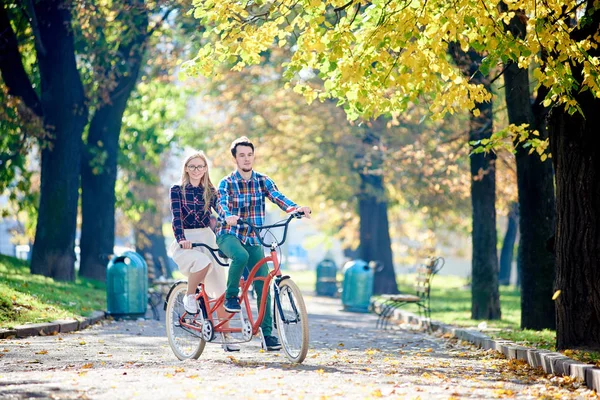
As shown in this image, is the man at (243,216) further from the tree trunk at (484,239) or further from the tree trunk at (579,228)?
the tree trunk at (484,239)

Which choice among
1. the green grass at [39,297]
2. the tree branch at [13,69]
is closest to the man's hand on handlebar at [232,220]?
the green grass at [39,297]

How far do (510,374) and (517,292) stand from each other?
26.6 m

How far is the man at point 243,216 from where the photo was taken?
1005 centimetres

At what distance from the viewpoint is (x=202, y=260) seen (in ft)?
34.0

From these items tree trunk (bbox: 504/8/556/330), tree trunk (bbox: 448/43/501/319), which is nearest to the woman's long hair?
tree trunk (bbox: 504/8/556/330)

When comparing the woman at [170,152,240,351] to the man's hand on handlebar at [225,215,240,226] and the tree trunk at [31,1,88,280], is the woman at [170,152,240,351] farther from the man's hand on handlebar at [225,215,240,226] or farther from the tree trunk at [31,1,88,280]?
the tree trunk at [31,1,88,280]

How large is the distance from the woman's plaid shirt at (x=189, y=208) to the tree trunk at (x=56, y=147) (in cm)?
1076

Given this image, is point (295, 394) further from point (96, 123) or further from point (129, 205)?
point (129, 205)

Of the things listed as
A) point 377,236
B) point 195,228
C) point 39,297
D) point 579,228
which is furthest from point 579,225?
point 377,236

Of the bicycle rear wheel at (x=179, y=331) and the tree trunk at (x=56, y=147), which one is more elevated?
the tree trunk at (x=56, y=147)

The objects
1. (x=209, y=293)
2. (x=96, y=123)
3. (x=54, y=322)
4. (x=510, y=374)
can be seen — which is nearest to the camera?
(x=510, y=374)

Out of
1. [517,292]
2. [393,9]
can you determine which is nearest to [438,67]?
[393,9]

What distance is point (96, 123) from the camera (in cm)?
2444

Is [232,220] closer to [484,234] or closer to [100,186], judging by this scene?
[484,234]
